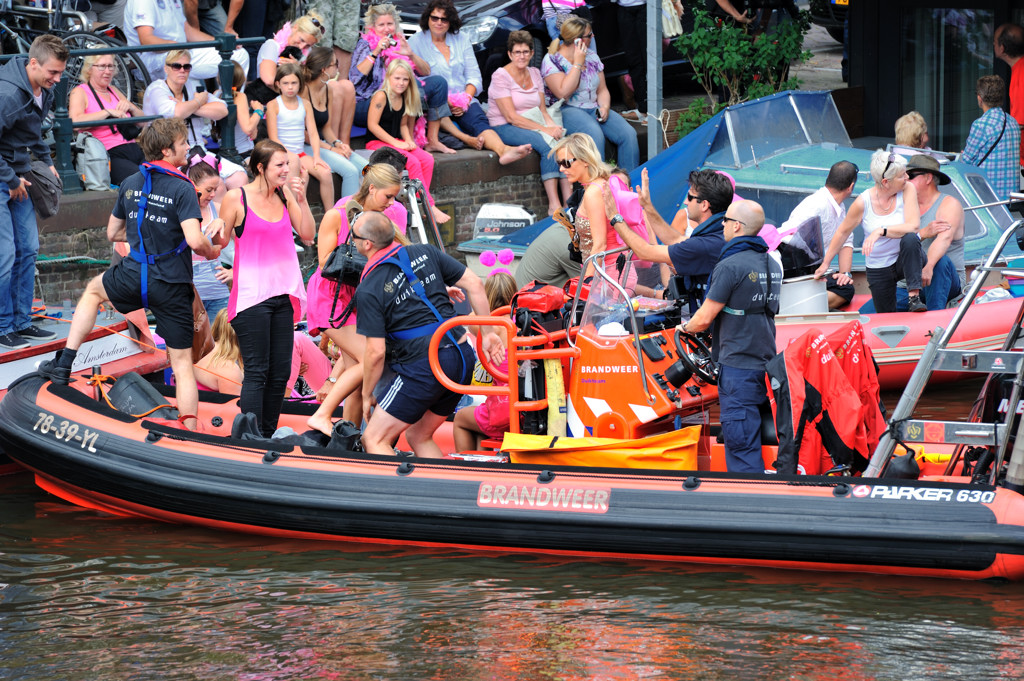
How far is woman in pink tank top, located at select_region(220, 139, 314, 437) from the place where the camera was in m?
6.51

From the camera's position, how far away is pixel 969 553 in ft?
17.4

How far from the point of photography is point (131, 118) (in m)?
9.38

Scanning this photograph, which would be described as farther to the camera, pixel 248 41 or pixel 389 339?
pixel 248 41

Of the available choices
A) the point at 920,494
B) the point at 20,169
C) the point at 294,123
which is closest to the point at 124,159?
the point at 294,123

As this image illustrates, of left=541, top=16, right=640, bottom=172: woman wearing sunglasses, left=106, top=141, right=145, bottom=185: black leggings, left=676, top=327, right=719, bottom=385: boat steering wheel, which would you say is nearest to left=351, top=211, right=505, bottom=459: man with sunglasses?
left=676, top=327, right=719, bottom=385: boat steering wheel

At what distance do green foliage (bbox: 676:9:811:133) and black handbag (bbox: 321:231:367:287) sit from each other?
6860 millimetres

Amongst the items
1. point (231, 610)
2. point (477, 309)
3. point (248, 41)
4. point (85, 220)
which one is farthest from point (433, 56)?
point (231, 610)

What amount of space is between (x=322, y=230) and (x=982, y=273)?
326 centimetres

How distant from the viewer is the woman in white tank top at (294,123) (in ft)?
32.6

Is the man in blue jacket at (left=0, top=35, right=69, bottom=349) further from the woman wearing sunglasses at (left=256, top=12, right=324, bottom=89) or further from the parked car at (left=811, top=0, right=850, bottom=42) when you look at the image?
the parked car at (left=811, top=0, right=850, bottom=42)

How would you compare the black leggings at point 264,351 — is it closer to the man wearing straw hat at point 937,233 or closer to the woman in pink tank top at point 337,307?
the woman in pink tank top at point 337,307

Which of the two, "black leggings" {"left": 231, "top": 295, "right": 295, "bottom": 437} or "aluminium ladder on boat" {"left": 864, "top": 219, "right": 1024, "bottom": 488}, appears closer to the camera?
"aluminium ladder on boat" {"left": 864, "top": 219, "right": 1024, "bottom": 488}

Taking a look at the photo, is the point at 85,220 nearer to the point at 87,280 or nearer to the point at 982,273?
the point at 87,280

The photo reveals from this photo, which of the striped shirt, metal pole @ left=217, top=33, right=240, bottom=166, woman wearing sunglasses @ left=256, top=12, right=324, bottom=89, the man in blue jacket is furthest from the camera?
woman wearing sunglasses @ left=256, top=12, right=324, bottom=89
